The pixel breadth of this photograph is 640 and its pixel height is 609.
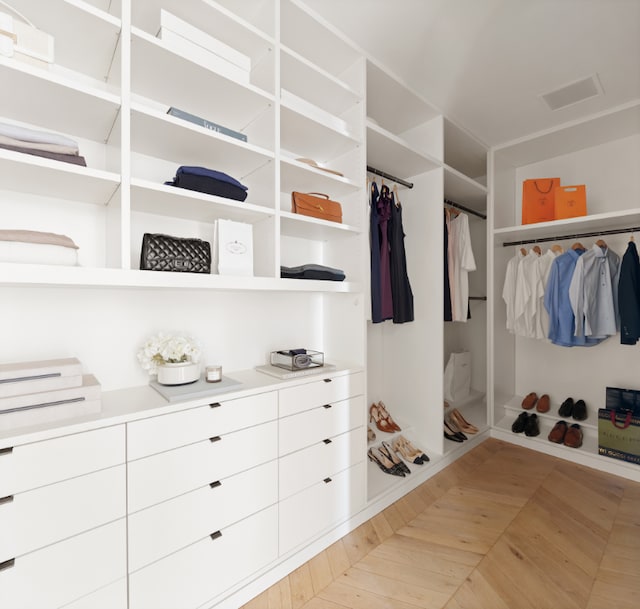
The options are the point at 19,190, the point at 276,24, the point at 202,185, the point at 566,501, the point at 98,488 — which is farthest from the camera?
the point at 566,501

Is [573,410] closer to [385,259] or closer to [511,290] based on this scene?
[511,290]

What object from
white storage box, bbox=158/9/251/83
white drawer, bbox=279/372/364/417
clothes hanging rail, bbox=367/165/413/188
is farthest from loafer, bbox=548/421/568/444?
white storage box, bbox=158/9/251/83

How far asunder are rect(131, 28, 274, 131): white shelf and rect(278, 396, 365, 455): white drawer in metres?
1.40

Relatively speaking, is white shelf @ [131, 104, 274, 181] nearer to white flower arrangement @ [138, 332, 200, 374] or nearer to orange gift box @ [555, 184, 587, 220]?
white flower arrangement @ [138, 332, 200, 374]

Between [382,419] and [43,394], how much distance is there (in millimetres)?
2104

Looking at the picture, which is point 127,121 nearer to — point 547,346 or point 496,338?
point 496,338

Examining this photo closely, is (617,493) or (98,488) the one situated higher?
(98,488)

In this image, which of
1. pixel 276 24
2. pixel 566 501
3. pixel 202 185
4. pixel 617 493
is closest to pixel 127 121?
pixel 202 185

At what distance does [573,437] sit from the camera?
2625mm

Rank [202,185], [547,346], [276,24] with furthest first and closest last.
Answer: [547,346] < [276,24] < [202,185]

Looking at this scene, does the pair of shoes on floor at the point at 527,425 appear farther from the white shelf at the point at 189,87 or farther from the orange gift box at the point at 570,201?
the white shelf at the point at 189,87

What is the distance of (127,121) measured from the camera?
1.15 meters

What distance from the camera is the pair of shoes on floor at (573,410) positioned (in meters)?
2.80

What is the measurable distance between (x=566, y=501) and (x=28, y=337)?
2.86 meters
